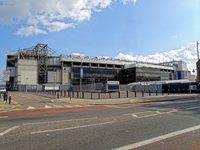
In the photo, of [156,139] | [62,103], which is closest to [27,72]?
[62,103]

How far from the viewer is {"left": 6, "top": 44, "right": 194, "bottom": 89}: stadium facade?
157000mm

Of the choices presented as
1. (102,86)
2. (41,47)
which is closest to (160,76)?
(41,47)

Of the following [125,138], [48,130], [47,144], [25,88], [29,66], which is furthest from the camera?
[29,66]

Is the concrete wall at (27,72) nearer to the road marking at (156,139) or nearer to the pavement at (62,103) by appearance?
the pavement at (62,103)

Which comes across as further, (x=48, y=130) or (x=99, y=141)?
(x=48, y=130)

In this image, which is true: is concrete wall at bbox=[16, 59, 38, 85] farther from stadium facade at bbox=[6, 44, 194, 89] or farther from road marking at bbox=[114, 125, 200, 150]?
road marking at bbox=[114, 125, 200, 150]

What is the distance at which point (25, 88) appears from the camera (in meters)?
142

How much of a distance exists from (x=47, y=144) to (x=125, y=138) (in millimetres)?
2478

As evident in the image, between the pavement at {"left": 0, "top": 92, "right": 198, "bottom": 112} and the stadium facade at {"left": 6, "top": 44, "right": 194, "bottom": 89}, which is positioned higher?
the stadium facade at {"left": 6, "top": 44, "right": 194, "bottom": 89}

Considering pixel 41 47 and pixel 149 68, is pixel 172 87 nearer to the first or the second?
pixel 149 68

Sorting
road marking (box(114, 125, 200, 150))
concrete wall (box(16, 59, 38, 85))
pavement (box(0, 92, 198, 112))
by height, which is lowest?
pavement (box(0, 92, 198, 112))

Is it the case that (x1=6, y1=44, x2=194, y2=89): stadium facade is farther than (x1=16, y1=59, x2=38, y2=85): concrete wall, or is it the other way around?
(x1=6, y1=44, x2=194, y2=89): stadium facade

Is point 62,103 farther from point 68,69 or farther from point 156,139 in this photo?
point 68,69

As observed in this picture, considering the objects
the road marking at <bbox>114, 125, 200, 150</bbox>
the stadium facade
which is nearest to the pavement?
the road marking at <bbox>114, 125, 200, 150</bbox>
